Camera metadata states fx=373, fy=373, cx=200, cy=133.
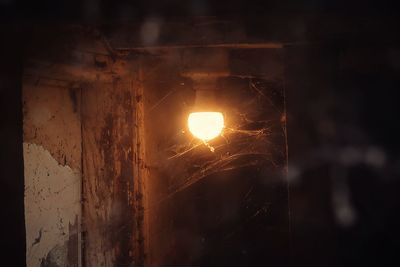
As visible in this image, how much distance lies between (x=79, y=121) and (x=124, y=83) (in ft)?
2.53

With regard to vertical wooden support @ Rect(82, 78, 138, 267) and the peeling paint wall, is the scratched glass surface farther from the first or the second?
Answer: the peeling paint wall

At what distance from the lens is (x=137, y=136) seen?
5.16 meters

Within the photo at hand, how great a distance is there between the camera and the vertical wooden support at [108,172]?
4750 mm

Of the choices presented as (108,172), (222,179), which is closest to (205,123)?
(222,179)

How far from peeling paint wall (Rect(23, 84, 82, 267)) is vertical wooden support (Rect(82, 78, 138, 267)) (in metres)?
0.12

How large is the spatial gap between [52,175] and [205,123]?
198 centimetres

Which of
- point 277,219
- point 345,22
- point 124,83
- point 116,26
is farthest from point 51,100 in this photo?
point 277,219

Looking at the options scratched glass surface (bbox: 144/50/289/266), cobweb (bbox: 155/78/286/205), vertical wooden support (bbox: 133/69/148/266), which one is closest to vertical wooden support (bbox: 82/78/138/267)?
vertical wooden support (bbox: 133/69/148/266)

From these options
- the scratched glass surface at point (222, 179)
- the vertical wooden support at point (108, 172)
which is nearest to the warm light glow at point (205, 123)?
the scratched glass surface at point (222, 179)

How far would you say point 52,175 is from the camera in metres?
4.33

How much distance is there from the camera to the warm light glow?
4.91 m

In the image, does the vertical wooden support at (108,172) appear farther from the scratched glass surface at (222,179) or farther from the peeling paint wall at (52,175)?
the scratched glass surface at (222,179)

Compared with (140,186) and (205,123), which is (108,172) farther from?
(205,123)

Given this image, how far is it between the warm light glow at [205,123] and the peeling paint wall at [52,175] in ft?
4.81
